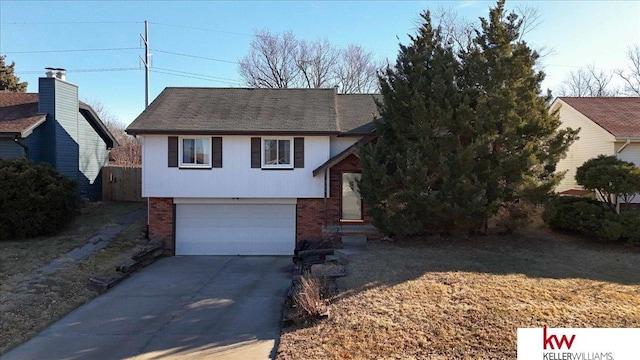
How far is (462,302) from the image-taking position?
7.02m

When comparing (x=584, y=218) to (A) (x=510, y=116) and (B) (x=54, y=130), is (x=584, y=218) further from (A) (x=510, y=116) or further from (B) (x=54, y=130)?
(B) (x=54, y=130)

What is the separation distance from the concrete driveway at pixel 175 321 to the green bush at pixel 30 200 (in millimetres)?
4471

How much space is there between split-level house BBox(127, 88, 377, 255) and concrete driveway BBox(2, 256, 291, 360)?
8.92 ft

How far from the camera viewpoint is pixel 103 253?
12.2m

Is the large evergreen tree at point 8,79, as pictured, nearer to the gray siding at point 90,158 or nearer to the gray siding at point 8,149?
the gray siding at point 90,158

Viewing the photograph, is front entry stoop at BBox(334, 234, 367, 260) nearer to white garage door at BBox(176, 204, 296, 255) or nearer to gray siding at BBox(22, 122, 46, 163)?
white garage door at BBox(176, 204, 296, 255)

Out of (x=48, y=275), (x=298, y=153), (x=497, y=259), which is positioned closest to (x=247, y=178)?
(x=298, y=153)

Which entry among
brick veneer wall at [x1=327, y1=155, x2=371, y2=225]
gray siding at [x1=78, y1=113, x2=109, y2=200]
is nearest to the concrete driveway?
brick veneer wall at [x1=327, y1=155, x2=371, y2=225]

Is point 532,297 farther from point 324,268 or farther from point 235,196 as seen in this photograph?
point 235,196

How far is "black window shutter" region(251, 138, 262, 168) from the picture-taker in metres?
13.9

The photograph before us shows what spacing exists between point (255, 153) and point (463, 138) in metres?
6.68

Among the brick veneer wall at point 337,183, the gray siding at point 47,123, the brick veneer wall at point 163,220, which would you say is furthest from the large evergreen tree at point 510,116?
the gray siding at point 47,123

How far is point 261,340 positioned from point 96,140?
17003 mm

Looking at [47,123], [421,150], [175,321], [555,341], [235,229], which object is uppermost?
[47,123]
